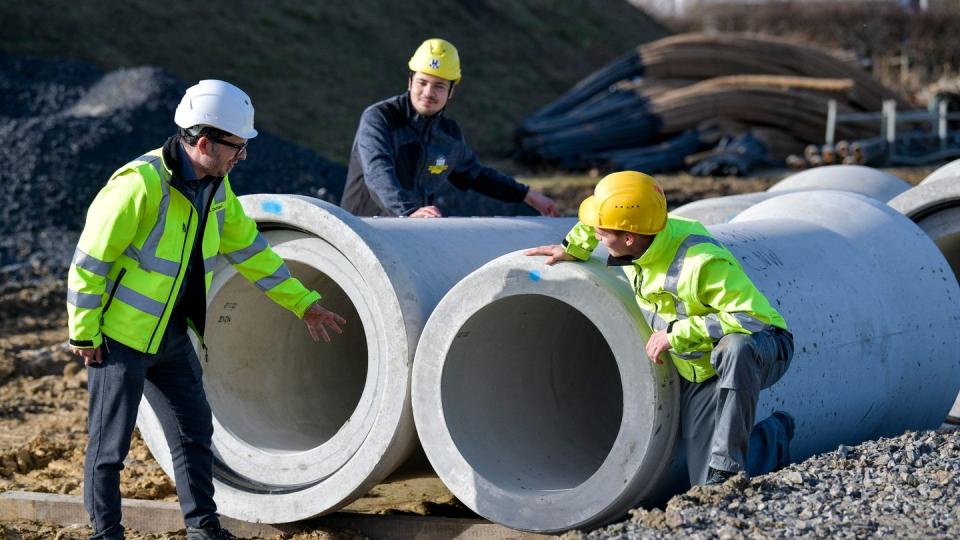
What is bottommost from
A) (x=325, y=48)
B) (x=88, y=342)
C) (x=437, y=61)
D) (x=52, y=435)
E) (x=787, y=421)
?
(x=52, y=435)

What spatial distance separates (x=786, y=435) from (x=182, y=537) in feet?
8.76

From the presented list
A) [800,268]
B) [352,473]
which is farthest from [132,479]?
[800,268]

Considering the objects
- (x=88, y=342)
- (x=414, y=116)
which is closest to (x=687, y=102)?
(x=414, y=116)

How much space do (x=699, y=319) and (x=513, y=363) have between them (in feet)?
4.45

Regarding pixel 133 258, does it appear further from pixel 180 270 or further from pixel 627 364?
pixel 627 364

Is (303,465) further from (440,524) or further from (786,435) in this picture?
(786,435)

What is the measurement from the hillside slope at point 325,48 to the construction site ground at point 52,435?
9.23 meters

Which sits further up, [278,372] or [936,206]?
[936,206]

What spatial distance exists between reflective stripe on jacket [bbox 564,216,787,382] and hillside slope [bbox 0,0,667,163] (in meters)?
15.9

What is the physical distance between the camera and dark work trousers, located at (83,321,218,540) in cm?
466

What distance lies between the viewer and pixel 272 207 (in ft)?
18.4

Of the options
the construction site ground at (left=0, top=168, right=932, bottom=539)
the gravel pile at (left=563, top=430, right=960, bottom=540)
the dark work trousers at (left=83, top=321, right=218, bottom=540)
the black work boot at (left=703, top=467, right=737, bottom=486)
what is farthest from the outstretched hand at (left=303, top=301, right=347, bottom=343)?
the black work boot at (left=703, top=467, right=737, bottom=486)

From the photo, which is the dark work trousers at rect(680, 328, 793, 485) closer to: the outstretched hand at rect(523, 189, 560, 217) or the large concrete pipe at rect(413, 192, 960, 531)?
the large concrete pipe at rect(413, 192, 960, 531)

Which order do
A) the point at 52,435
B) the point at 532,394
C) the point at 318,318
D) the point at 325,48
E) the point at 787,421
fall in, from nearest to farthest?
the point at 787,421, the point at 318,318, the point at 532,394, the point at 52,435, the point at 325,48
